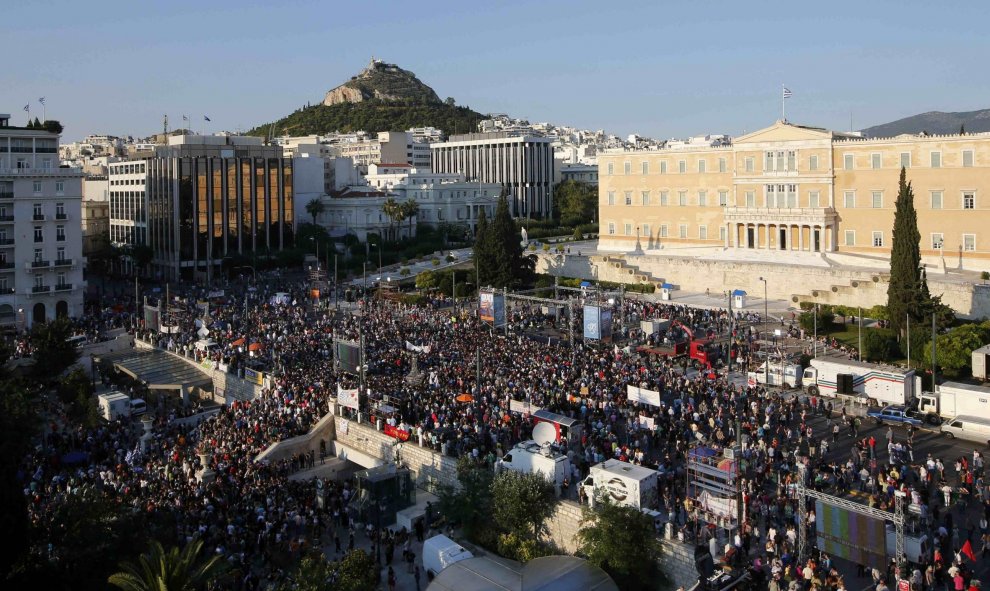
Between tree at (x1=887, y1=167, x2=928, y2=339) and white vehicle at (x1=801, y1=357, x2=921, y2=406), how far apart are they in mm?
7312

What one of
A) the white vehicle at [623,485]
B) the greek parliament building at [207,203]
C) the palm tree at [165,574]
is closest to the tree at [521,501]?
the white vehicle at [623,485]

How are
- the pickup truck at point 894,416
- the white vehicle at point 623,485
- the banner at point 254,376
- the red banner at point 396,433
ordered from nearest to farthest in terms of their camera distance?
the white vehicle at point 623,485 < the red banner at point 396,433 < the pickup truck at point 894,416 < the banner at point 254,376

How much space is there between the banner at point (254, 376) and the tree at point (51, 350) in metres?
8.39

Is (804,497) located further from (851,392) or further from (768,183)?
(768,183)

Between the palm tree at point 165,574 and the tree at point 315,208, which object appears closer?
the palm tree at point 165,574

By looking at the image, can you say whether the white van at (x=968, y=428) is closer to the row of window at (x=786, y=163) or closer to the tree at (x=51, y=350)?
the row of window at (x=786, y=163)

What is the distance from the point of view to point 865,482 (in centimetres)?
2184

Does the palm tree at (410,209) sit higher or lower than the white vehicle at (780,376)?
higher

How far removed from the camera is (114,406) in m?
34.7

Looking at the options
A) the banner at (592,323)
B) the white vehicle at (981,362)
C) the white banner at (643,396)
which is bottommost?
the white banner at (643,396)

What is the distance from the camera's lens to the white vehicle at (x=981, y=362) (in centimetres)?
3231

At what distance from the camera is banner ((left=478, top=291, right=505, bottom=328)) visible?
41.8m

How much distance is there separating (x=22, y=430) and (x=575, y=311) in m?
27.7

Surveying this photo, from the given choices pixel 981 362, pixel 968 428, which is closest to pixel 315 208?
pixel 981 362
